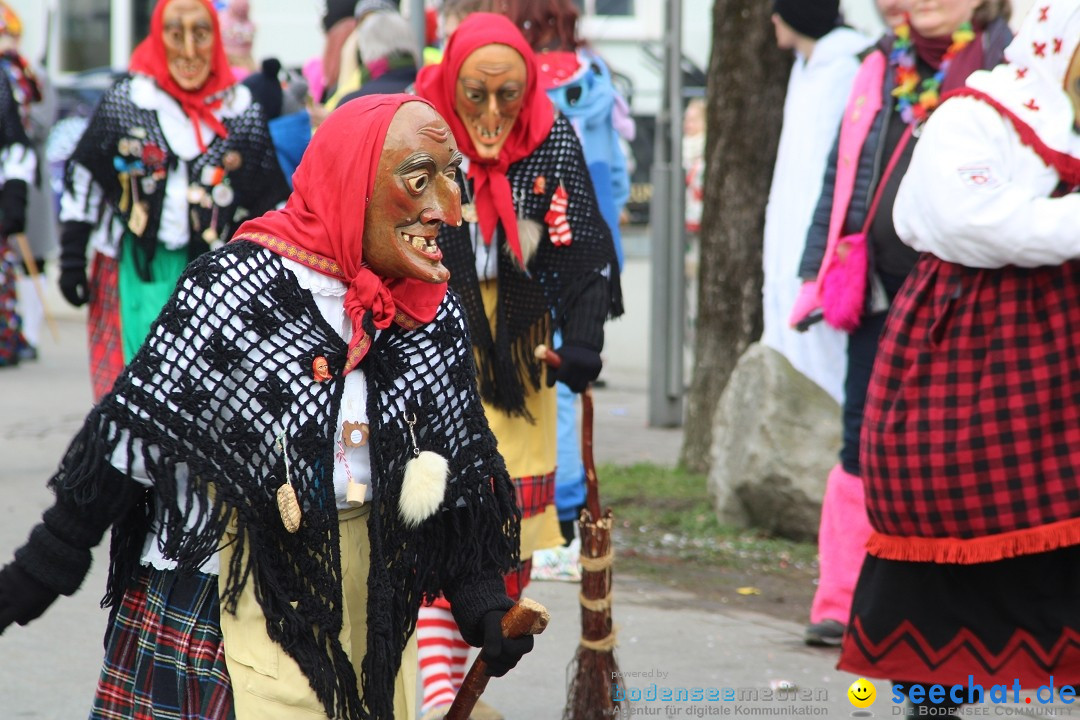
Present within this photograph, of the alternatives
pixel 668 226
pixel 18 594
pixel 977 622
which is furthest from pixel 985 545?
pixel 668 226

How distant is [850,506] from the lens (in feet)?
16.1

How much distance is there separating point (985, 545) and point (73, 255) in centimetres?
394

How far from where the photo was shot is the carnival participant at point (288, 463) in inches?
105

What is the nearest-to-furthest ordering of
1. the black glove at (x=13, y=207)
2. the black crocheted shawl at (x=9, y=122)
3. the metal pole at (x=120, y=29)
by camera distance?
the black glove at (x=13, y=207) → the black crocheted shawl at (x=9, y=122) → the metal pole at (x=120, y=29)

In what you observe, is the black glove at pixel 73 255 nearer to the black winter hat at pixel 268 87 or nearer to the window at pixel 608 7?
the black winter hat at pixel 268 87

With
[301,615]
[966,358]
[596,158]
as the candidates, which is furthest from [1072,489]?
[596,158]

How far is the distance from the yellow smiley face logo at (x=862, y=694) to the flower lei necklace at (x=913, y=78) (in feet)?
5.43

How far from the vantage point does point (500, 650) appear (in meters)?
2.85

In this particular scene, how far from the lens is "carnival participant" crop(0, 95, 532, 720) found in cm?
266

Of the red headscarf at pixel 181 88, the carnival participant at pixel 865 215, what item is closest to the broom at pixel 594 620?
the carnival participant at pixel 865 215

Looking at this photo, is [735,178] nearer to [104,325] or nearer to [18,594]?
[104,325]

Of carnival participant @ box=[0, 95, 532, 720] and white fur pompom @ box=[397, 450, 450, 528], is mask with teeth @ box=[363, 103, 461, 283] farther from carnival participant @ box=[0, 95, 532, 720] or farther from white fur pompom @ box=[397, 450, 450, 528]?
white fur pompom @ box=[397, 450, 450, 528]

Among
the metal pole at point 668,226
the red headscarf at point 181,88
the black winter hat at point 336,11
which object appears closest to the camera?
the red headscarf at point 181,88

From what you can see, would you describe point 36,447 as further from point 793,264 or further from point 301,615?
point 301,615
